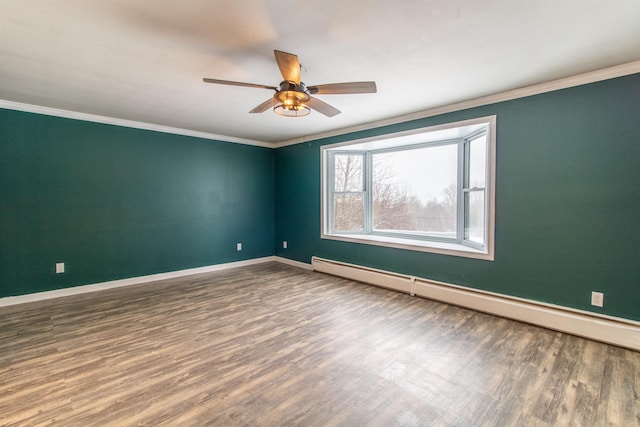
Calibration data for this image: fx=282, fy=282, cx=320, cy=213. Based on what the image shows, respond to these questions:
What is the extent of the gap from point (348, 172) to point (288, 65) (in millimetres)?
3251

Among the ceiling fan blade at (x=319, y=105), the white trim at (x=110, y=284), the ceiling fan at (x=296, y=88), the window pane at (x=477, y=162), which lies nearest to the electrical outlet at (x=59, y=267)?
the white trim at (x=110, y=284)

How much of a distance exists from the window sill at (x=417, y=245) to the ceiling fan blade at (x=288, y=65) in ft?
8.78

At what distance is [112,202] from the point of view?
409cm

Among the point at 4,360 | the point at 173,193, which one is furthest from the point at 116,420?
the point at 173,193

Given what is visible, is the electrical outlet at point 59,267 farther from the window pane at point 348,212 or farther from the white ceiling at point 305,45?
the window pane at point 348,212

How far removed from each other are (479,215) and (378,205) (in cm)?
166

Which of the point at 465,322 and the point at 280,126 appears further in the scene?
the point at 280,126

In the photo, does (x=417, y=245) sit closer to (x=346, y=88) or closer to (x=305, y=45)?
(x=346, y=88)

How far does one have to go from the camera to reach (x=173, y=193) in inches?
183

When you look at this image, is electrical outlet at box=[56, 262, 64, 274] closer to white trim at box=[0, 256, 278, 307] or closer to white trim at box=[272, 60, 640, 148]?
white trim at box=[0, 256, 278, 307]

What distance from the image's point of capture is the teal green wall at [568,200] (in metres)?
2.46

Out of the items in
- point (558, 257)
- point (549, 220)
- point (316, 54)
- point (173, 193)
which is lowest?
point (558, 257)

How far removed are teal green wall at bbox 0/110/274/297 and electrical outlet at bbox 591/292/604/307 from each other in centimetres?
488

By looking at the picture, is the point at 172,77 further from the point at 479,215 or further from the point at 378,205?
the point at 479,215
